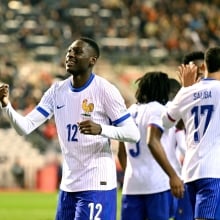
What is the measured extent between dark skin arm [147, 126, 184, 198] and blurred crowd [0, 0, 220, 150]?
16662 mm

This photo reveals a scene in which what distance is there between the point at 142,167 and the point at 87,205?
5.76 feet

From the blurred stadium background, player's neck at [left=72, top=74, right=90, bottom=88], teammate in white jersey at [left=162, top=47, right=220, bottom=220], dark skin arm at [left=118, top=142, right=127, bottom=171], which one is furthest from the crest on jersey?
the blurred stadium background

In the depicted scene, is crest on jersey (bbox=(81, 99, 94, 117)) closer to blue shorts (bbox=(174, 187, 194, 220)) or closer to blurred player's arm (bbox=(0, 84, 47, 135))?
blurred player's arm (bbox=(0, 84, 47, 135))

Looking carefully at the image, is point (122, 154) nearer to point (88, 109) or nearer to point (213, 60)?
point (88, 109)

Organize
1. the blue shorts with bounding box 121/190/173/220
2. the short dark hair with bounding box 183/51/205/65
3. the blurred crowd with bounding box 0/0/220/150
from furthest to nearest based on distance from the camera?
the blurred crowd with bounding box 0/0/220/150, the short dark hair with bounding box 183/51/205/65, the blue shorts with bounding box 121/190/173/220

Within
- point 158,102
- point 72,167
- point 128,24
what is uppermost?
point 128,24

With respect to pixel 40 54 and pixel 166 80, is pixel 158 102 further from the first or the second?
pixel 40 54

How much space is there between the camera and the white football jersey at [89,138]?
7.47m

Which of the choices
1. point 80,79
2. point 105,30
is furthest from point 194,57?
point 105,30

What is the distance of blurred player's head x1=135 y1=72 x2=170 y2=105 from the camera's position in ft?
29.5

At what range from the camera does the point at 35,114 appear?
7844 millimetres

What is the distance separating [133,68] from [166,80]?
60.7ft

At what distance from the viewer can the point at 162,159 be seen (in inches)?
314

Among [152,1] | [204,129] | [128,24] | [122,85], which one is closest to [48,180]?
[122,85]
